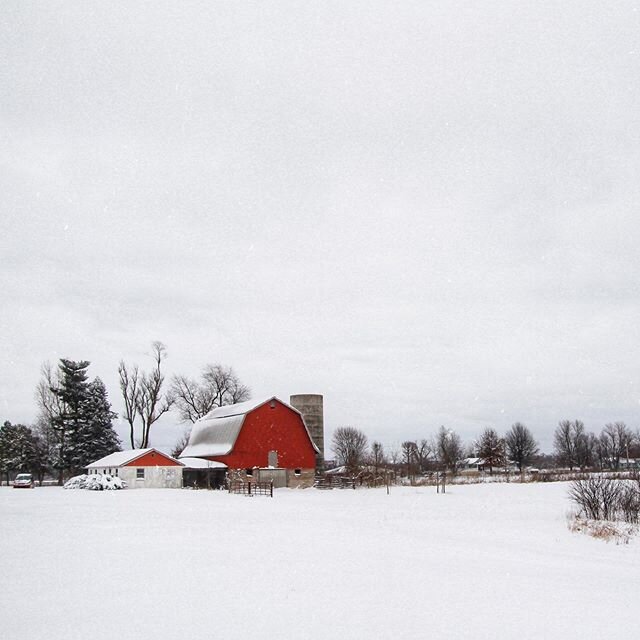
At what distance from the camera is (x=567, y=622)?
33.2ft

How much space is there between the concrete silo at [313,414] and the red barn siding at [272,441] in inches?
377

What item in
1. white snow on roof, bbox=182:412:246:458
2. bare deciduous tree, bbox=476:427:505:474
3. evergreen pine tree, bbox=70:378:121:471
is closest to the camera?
white snow on roof, bbox=182:412:246:458

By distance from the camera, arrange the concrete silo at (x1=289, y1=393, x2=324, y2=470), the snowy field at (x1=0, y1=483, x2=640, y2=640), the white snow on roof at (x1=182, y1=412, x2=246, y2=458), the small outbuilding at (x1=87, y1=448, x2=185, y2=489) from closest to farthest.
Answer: the snowy field at (x1=0, y1=483, x2=640, y2=640) → the small outbuilding at (x1=87, y1=448, x2=185, y2=489) → the white snow on roof at (x1=182, y1=412, x2=246, y2=458) → the concrete silo at (x1=289, y1=393, x2=324, y2=470)

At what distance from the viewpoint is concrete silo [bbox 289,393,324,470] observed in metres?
67.7

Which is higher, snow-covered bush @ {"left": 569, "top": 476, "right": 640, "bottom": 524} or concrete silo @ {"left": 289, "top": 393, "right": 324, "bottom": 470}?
concrete silo @ {"left": 289, "top": 393, "right": 324, "bottom": 470}

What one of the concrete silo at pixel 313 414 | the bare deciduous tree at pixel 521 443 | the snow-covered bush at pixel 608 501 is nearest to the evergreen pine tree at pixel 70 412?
the concrete silo at pixel 313 414

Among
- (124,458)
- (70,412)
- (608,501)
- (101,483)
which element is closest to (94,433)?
(70,412)

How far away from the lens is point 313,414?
68.4 m

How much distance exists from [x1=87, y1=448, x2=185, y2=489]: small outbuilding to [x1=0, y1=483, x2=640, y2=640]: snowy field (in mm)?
27650

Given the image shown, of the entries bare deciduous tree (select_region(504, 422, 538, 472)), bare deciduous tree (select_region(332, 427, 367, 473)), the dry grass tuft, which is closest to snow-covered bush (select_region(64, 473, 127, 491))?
the dry grass tuft

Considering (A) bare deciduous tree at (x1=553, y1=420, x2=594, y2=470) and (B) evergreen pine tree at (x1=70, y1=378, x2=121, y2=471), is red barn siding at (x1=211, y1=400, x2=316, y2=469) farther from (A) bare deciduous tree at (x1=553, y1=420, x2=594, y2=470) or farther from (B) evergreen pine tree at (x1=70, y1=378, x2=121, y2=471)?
(A) bare deciduous tree at (x1=553, y1=420, x2=594, y2=470)

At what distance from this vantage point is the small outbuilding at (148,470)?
164 ft

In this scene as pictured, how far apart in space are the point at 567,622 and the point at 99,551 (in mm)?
10626

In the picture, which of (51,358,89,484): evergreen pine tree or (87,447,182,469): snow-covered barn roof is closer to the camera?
(87,447,182,469): snow-covered barn roof
